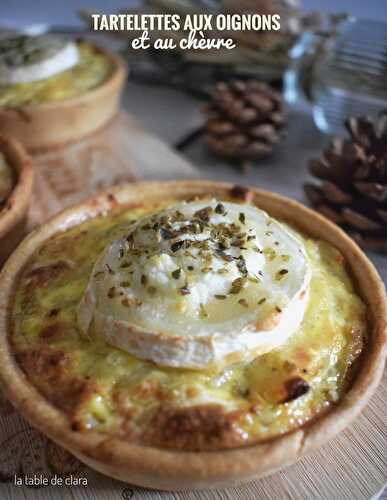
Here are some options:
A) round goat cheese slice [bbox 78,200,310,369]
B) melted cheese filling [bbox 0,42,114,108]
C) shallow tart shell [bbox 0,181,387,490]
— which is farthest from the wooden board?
melted cheese filling [bbox 0,42,114,108]

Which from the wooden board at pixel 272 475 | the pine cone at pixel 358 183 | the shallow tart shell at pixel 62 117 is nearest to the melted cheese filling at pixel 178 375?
the wooden board at pixel 272 475

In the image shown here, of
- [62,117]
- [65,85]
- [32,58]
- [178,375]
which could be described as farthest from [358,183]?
[32,58]

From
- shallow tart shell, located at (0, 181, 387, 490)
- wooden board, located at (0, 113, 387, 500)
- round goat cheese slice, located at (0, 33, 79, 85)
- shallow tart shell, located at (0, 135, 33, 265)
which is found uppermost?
round goat cheese slice, located at (0, 33, 79, 85)

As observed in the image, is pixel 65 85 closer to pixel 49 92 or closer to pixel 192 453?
pixel 49 92

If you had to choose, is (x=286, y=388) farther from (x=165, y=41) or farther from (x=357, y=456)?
(x=165, y=41)

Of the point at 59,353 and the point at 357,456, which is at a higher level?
the point at 59,353

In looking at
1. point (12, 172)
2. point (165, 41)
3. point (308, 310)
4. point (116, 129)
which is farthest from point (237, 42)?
point (308, 310)

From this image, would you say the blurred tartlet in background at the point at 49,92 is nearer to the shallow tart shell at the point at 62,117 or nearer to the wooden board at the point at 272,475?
the shallow tart shell at the point at 62,117

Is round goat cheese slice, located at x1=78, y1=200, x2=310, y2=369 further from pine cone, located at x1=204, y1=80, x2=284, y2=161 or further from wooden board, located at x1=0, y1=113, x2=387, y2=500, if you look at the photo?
pine cone, located at x1=204, y1=80, x2=284, y2=161
